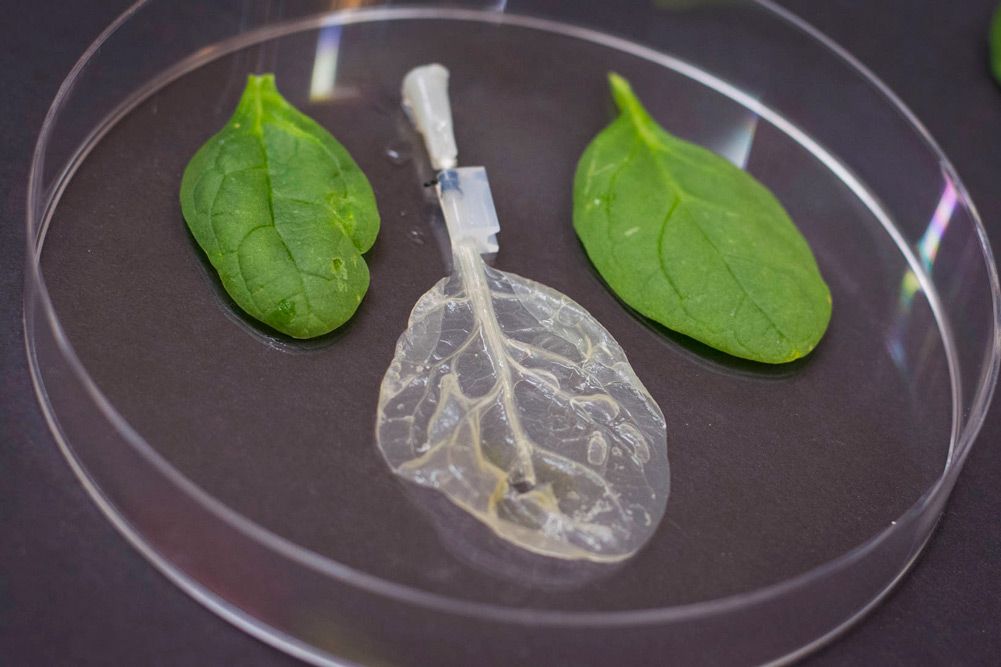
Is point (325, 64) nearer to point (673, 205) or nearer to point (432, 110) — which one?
point (432, 110)

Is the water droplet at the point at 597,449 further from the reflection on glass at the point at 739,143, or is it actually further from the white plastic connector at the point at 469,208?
the reflection on glass at the point at 739,143

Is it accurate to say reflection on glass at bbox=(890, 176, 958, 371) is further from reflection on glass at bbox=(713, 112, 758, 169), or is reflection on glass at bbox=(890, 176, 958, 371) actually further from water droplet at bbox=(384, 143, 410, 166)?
water droplet at bbox=(384, 143, 410, 166)

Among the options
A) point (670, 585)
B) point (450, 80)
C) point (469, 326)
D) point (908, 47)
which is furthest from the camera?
point (908, 47)

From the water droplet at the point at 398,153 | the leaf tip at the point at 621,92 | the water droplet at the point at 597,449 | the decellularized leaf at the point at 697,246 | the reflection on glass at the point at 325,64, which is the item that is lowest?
the water droplet at the point at 597,449

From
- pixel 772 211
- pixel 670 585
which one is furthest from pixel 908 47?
pixel 670 585

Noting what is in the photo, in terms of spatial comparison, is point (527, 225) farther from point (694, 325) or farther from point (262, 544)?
point (262, 544)

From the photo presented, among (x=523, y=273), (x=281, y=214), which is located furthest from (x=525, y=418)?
(x=281, y=214)

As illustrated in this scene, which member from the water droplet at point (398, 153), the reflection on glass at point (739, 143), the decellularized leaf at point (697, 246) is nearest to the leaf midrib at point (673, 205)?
the decellularized leaf at point (697, 246)
